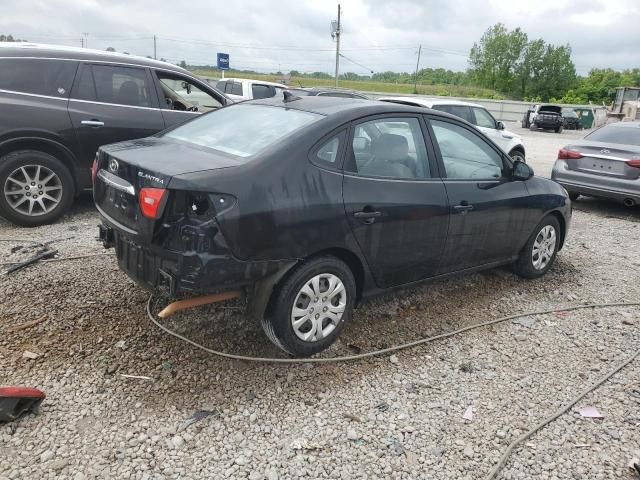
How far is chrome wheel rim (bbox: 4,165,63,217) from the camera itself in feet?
18.3

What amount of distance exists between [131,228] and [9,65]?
3667 mm

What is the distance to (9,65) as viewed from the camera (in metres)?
5.54

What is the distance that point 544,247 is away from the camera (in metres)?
5.12

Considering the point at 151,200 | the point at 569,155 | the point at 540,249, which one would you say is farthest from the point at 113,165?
the point at 569,155

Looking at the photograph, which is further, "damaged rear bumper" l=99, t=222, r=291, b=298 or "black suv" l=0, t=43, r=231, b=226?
"black suv" l=0, t=43, r=231, b=226

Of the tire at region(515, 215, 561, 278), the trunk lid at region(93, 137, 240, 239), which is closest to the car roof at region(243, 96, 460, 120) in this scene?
the trunk lid at region(93, 137, 240, 239)

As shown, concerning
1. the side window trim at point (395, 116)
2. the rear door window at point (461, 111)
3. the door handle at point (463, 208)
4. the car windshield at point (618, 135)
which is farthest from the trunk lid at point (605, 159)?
the side window trim at point (395, 116)

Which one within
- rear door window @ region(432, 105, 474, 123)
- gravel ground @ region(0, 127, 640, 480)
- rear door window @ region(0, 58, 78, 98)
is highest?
rear door window @ region(0, 58, 78, 98)

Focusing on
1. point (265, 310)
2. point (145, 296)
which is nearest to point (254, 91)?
point (145, 296)

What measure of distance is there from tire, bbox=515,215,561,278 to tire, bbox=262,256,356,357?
220 cm

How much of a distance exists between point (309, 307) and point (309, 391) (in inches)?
20.1

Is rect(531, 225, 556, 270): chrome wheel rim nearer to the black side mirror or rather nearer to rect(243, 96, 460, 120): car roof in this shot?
the black side mirror

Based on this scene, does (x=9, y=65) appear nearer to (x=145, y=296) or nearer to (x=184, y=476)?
(x=145, y=296)

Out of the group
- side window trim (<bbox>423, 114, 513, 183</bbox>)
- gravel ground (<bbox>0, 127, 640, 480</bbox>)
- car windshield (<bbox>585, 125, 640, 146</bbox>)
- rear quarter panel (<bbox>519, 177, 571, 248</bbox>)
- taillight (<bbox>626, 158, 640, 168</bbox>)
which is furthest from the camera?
car windshield (<bbox>585, 125, 640, 146</bbox>)
